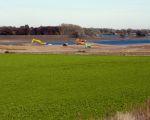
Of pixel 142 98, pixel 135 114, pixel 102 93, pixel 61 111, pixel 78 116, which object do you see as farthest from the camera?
pixel 102 93

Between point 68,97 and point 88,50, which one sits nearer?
point 68,97

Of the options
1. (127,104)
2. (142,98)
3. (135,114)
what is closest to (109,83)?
(142,98)

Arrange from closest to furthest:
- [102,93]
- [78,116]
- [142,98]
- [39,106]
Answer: [78,116], [39,106], [142,98], [102,93]

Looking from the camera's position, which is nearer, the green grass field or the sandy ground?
the green grass field

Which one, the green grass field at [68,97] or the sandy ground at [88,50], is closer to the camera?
the green grass field at [68,97]

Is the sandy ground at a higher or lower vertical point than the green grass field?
lower

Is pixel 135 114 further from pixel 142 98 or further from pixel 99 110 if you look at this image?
pixel 142 98

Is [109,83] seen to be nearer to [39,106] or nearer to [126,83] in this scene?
[126,83]

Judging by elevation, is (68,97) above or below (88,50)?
above

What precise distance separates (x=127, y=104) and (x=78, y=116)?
8.86ft

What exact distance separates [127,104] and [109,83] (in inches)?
283

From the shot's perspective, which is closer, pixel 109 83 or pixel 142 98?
pixel 142 98

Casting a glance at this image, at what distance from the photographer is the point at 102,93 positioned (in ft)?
55.3

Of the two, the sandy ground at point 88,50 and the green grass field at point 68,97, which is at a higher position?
the green grass field at point 68,97
